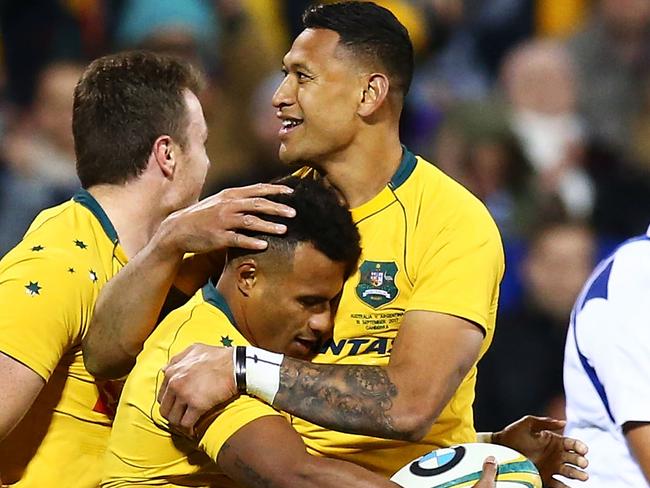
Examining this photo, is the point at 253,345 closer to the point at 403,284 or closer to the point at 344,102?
the point at 403,284

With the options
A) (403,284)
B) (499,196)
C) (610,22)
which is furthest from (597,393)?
(610,22)

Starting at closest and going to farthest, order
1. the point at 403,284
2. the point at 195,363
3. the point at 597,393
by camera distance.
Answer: the point at 195,363 < the point at 403,284 < the point at 597,393

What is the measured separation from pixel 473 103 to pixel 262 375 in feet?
17.7

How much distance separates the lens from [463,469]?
370 centimetres

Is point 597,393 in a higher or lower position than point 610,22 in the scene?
lower

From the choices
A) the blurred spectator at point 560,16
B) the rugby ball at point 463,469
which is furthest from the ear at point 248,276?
the blurred spectator at point 560,16

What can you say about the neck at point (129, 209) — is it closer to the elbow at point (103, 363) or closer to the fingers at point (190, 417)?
the elbow at point (103, 363)

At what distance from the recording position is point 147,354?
3852 millimetres

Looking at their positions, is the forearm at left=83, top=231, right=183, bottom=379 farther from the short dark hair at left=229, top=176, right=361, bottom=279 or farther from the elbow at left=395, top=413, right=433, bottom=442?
the elbow at left=395, top=413, right=433, bottom=442

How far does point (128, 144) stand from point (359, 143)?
31.1 inches

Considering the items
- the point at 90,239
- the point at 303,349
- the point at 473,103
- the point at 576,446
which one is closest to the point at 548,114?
the point at 473,103

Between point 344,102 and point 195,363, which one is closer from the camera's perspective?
point 195,363

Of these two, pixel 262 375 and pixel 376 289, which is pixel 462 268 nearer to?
pixel 376 289

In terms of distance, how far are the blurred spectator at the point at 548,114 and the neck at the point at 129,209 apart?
4.41 metres
